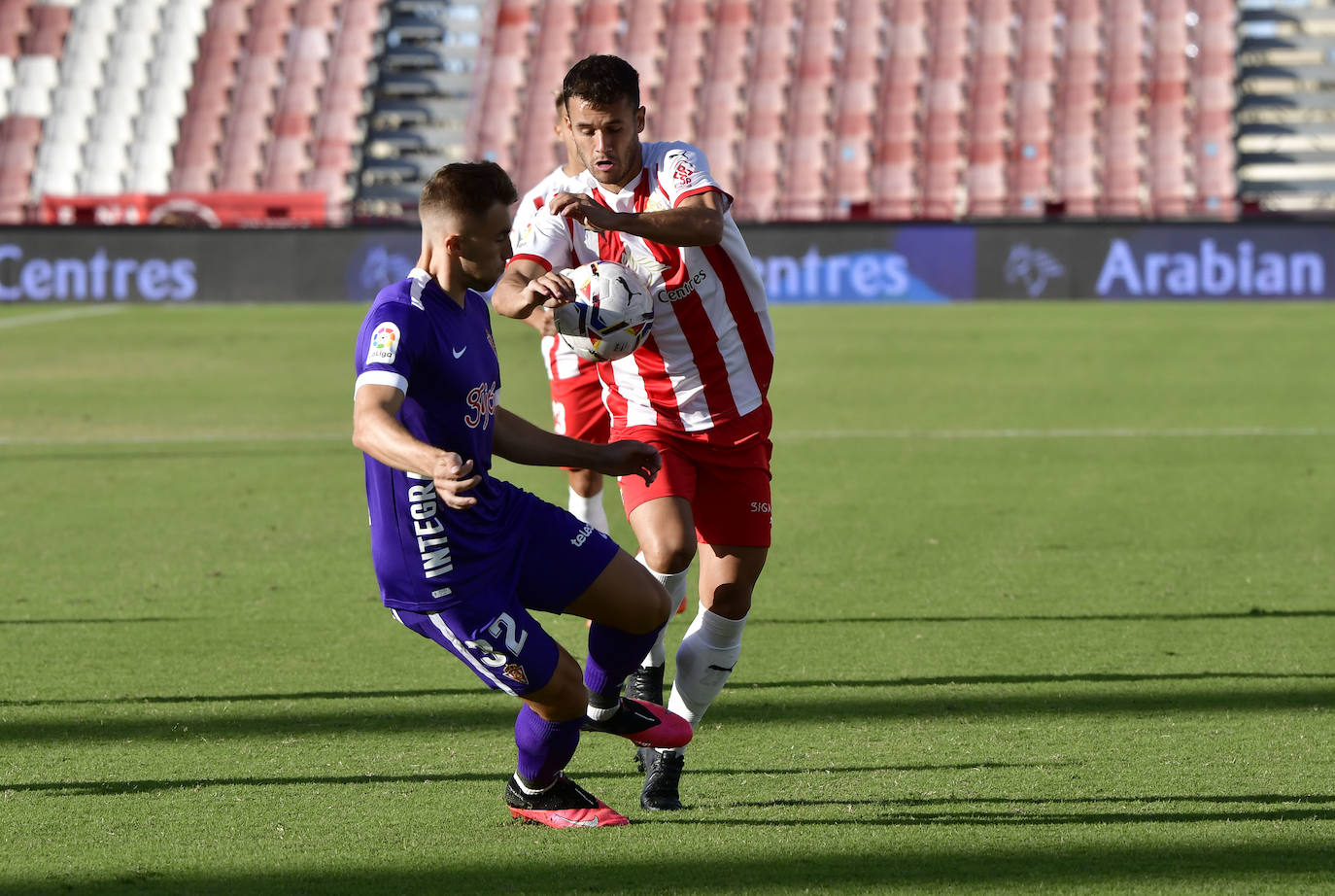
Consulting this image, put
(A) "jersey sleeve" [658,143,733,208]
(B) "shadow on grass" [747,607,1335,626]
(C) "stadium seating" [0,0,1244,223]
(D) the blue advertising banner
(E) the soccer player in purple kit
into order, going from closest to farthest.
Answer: (E) the soccer player in purple kit, (A) "jersey sleeve" [658,143,733,208], (B) "shadow on grass" [747,607,1335,626], (D) the blue advertising banner, (C) "stadium seating" [0,0,1244,223]

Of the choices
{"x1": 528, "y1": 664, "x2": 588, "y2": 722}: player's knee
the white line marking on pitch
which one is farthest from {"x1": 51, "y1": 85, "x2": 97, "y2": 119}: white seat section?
{"x1": 528, "y1": 664, "x2": 588, "y2": 722}: player's knee

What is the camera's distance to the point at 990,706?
528cm

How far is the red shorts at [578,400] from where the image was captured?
6.89 metres

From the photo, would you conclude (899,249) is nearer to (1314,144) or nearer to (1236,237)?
(1236,237)

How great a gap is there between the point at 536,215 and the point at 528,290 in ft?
3.12

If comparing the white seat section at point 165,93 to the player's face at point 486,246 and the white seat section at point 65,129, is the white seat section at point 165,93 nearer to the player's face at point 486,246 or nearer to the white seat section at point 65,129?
the white seat section at point 65,129

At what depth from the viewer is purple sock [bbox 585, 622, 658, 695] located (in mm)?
4207

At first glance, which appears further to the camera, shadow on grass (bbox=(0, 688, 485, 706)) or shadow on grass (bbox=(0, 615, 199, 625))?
shadow on grass (bbox=(0, 615, 199, 625))

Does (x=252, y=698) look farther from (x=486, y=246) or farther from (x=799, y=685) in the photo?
(x=486, y=246)

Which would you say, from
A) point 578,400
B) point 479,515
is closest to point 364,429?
point 479,515

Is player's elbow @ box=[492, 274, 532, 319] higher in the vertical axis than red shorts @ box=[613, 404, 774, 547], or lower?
higher

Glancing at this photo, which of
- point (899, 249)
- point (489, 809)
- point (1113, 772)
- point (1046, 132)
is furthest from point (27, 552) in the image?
point (1046, 132)

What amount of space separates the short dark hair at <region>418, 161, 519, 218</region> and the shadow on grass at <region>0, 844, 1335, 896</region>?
4.85 feet

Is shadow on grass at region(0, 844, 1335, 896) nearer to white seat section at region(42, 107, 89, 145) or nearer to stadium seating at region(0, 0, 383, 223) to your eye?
stadium seating at region(0, 0, 383, 223)
